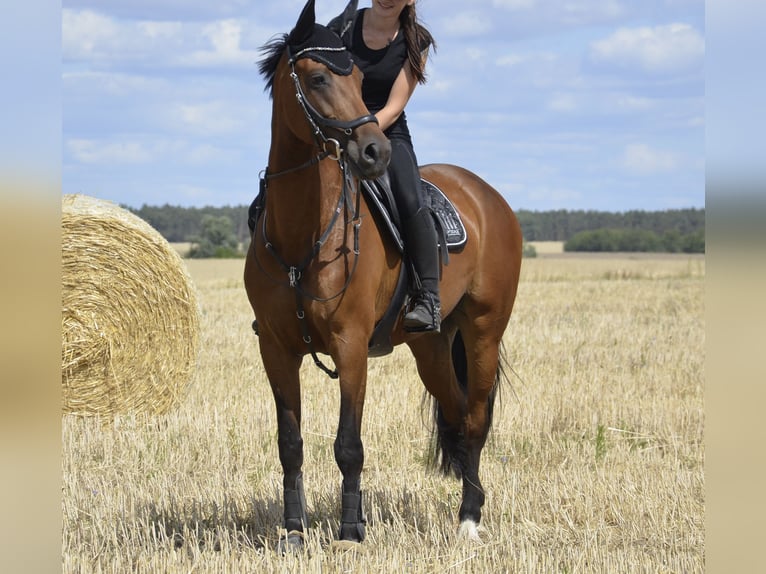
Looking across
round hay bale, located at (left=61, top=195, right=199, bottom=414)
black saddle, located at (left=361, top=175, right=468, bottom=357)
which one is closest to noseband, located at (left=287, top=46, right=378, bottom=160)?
black saddle, located at (left=361, top=175, right=468, bottom=357)

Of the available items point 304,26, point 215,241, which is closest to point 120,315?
point 304,26

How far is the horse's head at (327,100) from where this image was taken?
169 inches

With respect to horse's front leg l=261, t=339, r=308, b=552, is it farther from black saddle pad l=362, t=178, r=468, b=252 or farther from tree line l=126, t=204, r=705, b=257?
tree line l=126, t=204, r=705, b=257

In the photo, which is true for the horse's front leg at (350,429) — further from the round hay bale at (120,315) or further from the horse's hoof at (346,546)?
the round hay bale at (120,315)

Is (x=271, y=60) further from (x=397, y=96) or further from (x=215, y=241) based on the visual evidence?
(x=215, y=241)

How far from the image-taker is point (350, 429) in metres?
4.84

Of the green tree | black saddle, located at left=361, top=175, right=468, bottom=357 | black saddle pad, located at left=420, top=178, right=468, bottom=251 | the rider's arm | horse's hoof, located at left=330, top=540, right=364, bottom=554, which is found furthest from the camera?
the green tree

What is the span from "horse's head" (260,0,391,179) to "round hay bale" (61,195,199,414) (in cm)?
485

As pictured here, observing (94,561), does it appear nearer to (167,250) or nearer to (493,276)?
(493,276)

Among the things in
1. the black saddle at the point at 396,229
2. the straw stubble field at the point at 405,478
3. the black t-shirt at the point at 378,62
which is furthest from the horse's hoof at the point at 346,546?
the black t-shirt at the point at 378,62

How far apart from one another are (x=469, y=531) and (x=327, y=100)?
2.83m

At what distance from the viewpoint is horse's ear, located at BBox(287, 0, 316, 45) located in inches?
177

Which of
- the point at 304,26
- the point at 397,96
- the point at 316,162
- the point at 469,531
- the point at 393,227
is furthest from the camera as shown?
the point at 469,531

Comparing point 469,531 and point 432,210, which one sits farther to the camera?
point 432,210
